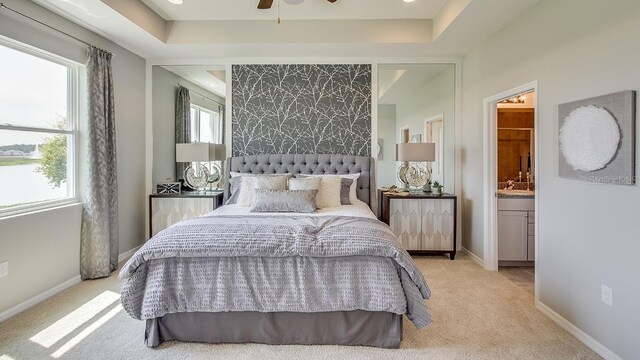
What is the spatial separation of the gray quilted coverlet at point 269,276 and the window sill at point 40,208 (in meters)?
1.43

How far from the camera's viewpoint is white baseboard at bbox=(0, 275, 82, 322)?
2.79 metres

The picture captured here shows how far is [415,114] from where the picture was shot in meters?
5.12

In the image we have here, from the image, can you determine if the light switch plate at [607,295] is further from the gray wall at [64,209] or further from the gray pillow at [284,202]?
the gray wall at [64,209]

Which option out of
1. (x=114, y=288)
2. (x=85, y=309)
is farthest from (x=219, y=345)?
(x=114, y=288)

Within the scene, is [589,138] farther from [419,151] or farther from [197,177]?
[197,177]

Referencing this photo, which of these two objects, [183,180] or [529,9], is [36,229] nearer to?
[183,180]

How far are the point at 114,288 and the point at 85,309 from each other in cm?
49

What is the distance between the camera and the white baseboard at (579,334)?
2246 millimetres

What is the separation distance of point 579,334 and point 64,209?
4.62m

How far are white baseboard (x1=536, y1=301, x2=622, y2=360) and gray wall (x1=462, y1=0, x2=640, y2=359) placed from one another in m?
0.03

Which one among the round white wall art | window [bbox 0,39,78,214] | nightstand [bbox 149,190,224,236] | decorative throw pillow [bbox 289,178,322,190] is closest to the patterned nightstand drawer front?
decorative throw pillow [bbox 289,178,322,190]

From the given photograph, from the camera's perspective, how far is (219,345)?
2.38 metres

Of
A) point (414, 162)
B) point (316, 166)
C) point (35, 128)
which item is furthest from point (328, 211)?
point (35, 128)

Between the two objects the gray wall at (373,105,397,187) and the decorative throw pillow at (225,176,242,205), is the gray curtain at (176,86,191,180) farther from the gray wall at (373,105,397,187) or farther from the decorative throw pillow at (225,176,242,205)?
the gray wall at (373,105,397,187)
